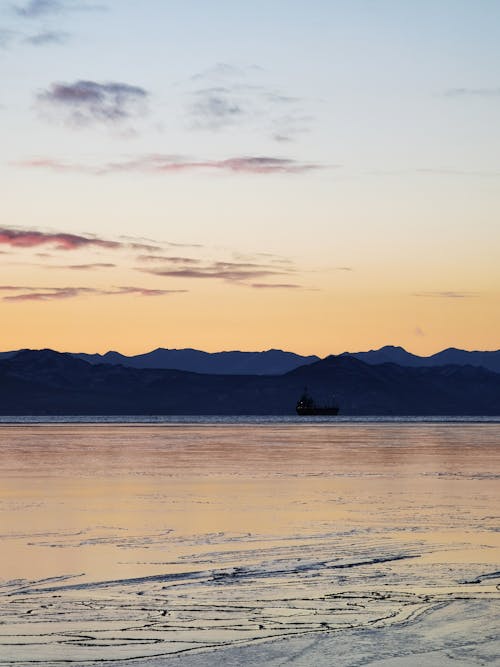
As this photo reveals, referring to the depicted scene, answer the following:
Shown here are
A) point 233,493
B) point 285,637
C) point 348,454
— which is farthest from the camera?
point 348,454

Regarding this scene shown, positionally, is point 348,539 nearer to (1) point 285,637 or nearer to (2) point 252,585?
(2) point 252,585

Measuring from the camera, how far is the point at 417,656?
11906mm

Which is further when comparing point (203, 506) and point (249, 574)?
point (203, 506)

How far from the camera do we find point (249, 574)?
17438mm

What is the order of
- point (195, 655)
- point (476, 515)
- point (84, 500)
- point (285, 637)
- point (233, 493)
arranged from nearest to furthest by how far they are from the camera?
1. point (195, 655)
2. point (285, 637)
3. point (476, 515)
4. point (84, 500)
5. point (233, 493)

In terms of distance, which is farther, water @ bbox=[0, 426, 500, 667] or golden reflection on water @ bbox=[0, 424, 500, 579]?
golden reflection on water @ bbox=[0, 424, 500, 579]

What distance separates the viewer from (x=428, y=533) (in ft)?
75.5

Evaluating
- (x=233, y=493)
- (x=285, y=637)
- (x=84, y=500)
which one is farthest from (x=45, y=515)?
(x=285, y=637)

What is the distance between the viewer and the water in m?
12.4

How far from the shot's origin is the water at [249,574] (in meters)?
12.4

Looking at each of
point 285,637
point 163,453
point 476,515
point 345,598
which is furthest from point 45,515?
point 163,453

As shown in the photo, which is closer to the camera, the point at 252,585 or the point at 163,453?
the point at 252,585

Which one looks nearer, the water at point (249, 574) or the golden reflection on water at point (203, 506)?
the water at point (249, 574)

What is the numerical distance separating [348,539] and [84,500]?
12.1 metres
